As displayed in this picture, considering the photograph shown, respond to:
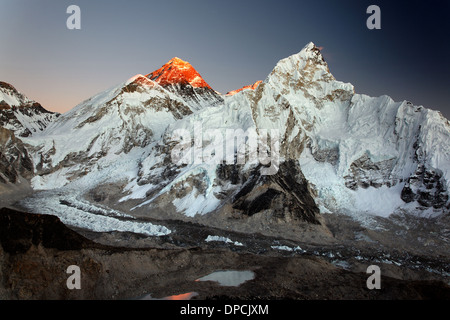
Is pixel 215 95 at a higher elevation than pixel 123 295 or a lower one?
higher

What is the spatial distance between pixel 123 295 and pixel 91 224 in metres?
30.1

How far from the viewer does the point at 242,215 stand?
5134 centimetres

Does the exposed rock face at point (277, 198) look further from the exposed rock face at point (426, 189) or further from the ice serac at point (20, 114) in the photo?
the ice serac at point (20, 114)

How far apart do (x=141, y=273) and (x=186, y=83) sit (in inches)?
5096

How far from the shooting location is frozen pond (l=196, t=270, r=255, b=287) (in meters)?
21.0

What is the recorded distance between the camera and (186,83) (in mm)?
144000

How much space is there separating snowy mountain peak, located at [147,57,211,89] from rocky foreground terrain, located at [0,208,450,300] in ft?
416

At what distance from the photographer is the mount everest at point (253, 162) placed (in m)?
57.0

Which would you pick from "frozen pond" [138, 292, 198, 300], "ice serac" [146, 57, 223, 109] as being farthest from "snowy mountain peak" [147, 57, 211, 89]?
"frozen pond" [138, 292, 198, 300]

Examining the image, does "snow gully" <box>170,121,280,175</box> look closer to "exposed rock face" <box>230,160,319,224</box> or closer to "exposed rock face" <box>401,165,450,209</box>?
"exposed rock face" <box>230,160,319,224</box>

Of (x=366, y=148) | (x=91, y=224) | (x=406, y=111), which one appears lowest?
(x=91, y=224)

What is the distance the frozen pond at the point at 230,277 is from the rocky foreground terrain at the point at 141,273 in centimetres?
51

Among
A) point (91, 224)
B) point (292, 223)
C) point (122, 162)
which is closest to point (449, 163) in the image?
point (292, 223)

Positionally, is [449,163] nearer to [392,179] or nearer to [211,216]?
[392,179]
